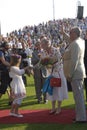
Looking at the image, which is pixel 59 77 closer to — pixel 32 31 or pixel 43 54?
pixel 43 54

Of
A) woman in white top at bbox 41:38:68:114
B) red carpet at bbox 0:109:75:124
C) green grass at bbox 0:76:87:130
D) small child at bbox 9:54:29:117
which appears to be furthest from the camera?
woman in white top at bbox 41:38:68:114

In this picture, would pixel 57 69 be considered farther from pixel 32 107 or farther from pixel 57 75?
pixel 32 107

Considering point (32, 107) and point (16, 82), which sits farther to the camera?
point (32, 107)

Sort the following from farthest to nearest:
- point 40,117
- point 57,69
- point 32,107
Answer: point 32,107 → point 57,69 → point 40,117

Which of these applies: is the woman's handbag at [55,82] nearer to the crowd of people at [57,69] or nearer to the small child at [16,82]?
the crowd of people at [57,69]

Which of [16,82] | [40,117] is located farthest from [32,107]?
[16,82]

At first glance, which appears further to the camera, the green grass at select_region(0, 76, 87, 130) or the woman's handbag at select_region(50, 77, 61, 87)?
the woman's handbag at select_region(50, 77, 61, 87)

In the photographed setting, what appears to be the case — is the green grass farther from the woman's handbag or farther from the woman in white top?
the woman's handbag

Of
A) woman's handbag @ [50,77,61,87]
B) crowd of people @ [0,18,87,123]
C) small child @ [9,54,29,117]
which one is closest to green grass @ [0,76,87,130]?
crowd of people @ [0,18,87,123]

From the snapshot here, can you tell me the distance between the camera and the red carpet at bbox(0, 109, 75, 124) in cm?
1066

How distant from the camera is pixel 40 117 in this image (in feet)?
36.6

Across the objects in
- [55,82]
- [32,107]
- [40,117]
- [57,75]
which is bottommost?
[32,107]

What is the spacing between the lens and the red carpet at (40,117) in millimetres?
10664

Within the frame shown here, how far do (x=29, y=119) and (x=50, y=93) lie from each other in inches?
34.9
